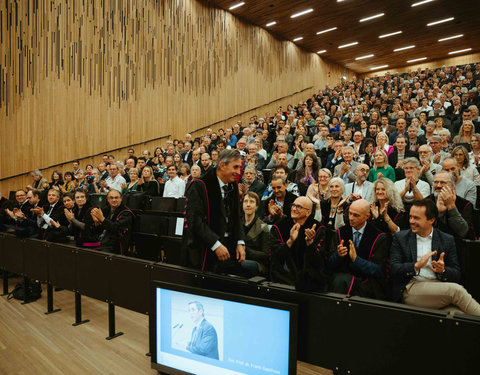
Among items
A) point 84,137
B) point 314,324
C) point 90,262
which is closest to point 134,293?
point 90,262

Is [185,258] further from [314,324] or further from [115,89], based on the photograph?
[115,89]

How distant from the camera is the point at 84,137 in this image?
25.8 feet

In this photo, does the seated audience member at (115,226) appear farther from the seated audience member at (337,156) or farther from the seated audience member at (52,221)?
the seated audience member at (337,156)

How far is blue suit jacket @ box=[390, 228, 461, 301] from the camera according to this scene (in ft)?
6.52

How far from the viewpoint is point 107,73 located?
8.08 m

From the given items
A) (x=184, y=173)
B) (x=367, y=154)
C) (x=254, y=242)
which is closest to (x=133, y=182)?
(x=184, y=173)

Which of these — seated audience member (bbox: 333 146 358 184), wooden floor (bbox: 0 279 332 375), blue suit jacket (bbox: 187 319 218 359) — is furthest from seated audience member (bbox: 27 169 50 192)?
blue suit jacket (bbox: 187 319 218 359)

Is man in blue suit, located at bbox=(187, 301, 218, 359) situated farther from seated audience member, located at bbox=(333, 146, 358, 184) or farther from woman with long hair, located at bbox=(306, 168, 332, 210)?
seated audience member, located at bbox=(333, 146, 358, 184)

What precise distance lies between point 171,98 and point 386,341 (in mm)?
8866

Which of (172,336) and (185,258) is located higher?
(185,258)

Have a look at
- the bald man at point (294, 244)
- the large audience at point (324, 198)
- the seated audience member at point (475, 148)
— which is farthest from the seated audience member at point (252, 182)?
the seated audience member at point (475, 148)

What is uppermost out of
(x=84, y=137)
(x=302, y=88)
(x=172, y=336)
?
(x=302, y=88)

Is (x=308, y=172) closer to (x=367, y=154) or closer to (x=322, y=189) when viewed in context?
(x=322, y=189)

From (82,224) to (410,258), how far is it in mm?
3079
